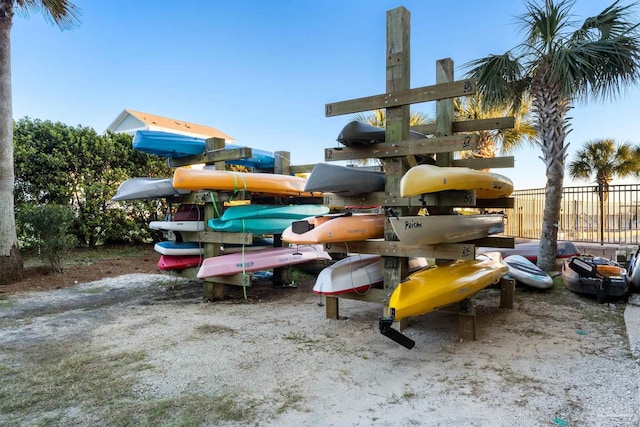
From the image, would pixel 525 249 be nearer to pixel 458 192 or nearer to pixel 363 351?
pixel 458 192

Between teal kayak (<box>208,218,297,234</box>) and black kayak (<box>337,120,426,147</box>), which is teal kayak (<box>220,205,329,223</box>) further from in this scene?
black kayak (<box>337,120,426,147</box>)

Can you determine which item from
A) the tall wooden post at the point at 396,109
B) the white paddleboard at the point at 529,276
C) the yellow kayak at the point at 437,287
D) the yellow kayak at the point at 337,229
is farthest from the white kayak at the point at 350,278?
the white paddleboard at the point at 529,276

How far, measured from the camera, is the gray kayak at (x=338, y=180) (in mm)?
3682

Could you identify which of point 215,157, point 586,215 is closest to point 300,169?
point 215,157

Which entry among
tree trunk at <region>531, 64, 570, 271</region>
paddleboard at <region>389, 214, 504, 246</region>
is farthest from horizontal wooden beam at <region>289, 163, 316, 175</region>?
tree trunk at <region>531, 64, 570, 271</region>

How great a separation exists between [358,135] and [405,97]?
A: 0.56 metres

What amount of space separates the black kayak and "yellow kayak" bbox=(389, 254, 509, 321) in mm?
1373

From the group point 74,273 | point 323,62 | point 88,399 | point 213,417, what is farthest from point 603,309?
point 323,62

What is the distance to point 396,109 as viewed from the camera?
145 inches

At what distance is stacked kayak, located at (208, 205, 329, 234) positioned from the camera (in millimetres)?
4887

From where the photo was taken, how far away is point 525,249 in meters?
7.54

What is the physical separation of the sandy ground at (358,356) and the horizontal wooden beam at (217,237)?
82cm

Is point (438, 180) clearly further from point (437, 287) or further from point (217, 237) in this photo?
point (217, 237)

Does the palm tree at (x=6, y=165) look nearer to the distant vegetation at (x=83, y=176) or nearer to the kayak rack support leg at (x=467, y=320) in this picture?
the distant vegetation at (x=83, y=176)
